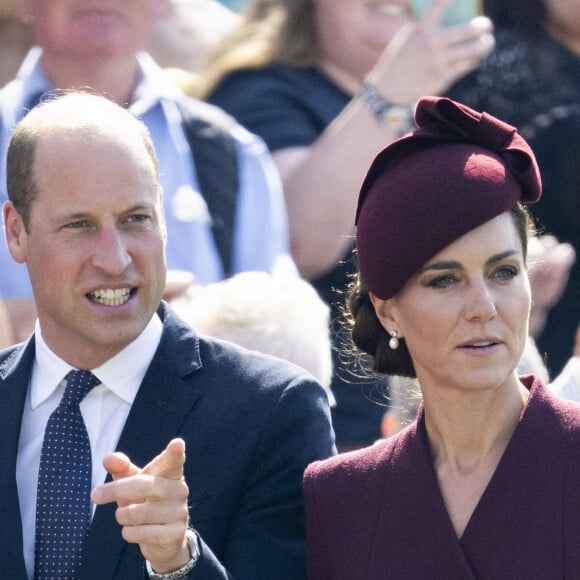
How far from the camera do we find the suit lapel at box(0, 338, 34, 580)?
287cm

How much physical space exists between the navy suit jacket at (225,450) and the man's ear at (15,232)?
0.34 meters

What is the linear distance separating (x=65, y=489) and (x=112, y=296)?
413mm

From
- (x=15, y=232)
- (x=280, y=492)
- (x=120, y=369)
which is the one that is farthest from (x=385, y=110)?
(x=280, y=492)

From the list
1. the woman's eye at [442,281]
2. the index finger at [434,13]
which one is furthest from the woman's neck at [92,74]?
the woman's eye at [442,281]

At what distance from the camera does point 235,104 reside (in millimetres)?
4691

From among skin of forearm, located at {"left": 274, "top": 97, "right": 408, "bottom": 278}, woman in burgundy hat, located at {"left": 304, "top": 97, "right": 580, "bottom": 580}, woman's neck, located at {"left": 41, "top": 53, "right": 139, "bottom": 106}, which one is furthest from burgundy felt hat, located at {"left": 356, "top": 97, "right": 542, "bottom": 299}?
woman's neck, located at {"left": 41, "top": 53, "right": 139, "bottom": 106}

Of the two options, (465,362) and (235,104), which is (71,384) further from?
(235,104)

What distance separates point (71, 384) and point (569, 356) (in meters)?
2.15

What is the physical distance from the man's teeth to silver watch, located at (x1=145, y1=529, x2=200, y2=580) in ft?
1.87

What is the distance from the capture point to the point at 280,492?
9.68 ft

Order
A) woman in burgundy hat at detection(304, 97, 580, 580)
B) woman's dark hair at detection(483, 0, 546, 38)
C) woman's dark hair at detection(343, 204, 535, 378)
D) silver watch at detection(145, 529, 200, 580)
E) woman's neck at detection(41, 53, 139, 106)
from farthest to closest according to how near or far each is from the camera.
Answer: woman's dark hair at detection(483, 0, 546, 38), woman's neck at detection(41, 53, 139, 106), woman's dark hair at detection(343, 204, 535, 378), woman in burgundy hat at detection(304, 97, 580, 580), silver watch at detection(145, 529, 200, 580)

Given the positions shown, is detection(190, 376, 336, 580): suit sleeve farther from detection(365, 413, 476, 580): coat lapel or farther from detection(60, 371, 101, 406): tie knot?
detection(60, 371, 101, 406): tie knot

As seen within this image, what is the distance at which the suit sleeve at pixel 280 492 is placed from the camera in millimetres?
2855

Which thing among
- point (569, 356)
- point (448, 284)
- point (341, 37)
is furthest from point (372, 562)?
point (341, 37)
